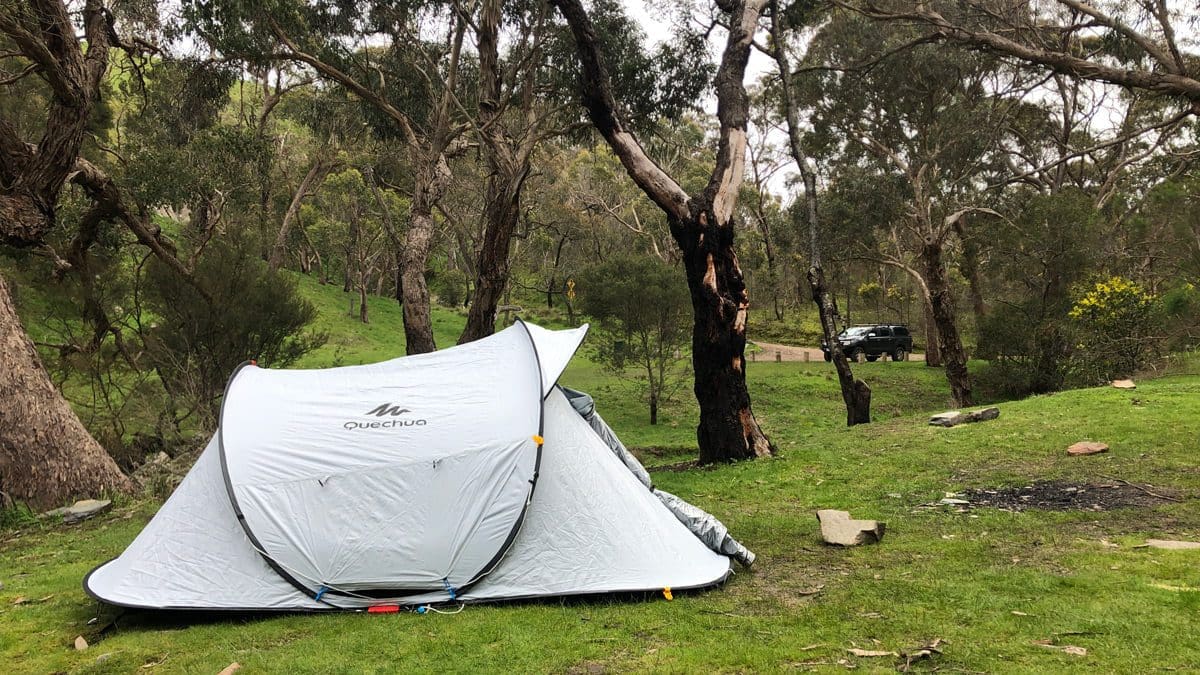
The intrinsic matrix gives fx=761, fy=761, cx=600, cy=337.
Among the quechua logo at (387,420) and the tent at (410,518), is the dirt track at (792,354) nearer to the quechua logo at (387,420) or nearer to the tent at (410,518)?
the tent at (410,518)

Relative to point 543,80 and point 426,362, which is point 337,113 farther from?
point 426,362

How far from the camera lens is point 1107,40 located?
10039 millimetres

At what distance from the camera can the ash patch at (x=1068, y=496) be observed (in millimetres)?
6828

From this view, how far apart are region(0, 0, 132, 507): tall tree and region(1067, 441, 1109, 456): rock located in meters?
12.1

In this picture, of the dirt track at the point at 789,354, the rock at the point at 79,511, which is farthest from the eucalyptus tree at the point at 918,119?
the rock at the point at 79,511

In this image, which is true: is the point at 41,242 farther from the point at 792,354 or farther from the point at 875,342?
the point at 792,354

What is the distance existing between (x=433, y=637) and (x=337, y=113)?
20.4 meters

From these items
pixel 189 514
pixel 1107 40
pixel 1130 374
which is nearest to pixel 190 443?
pixel 189 514

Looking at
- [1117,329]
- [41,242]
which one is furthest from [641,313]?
[41,242]

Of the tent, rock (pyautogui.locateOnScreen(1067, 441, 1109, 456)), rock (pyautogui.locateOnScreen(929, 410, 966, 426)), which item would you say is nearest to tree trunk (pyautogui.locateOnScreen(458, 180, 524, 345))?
rock (pyautogui.locateOnScreen(929, 410, 966, 426))

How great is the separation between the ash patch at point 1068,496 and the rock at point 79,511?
1006 cm

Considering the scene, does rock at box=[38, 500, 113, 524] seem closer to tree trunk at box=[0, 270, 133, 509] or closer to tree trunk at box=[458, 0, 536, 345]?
tree trunk at box=[0, 270, 133, 509]

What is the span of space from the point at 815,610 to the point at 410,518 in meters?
2.74

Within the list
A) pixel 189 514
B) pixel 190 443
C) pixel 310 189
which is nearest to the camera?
pixel 189 514
